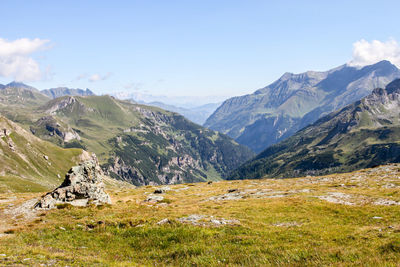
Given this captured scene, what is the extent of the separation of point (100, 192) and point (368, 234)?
37.9 m

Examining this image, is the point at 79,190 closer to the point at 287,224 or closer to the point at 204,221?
the point at 204,221

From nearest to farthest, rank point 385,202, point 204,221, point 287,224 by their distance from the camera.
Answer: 1. point 287,224
2. point 204,221
3. point 385,202

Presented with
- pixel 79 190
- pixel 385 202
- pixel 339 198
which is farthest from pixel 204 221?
pixel 79 190

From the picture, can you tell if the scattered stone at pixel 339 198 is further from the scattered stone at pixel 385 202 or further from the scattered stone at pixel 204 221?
the scattered stone at pixel 204 221

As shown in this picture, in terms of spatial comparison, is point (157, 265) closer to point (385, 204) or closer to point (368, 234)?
point (368, 234)

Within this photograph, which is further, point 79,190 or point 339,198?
point 79,190

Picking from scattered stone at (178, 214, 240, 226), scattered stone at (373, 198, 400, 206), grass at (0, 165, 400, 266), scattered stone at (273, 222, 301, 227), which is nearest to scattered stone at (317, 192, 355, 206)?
grass at (0, 165, 400, 266)

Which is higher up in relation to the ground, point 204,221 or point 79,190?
point 79,190

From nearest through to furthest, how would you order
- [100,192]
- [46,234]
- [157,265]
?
[157,265] < [46,234] < [100,192]

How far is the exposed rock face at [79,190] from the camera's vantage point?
3770cm

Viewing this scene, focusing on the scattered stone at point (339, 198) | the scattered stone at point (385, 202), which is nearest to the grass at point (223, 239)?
the scattered stone at point (385, 202)

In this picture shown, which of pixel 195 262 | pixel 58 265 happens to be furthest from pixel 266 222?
pixel 58 265

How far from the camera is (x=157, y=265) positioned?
54.5 feet

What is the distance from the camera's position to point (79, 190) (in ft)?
133
